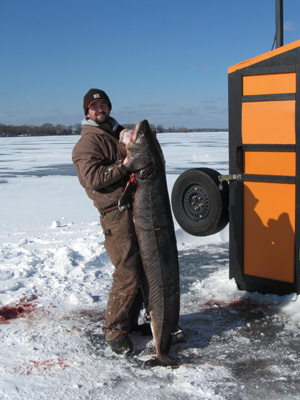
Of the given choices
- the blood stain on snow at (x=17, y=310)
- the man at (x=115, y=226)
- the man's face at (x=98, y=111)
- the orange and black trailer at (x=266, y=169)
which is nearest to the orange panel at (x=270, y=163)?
the orange and black trailer at (x=266, y=169)

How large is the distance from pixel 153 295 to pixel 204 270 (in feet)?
7.13

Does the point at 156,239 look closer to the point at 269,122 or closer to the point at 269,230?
the point at 269,230

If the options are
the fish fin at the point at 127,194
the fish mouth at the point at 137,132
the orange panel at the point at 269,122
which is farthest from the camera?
the orange panel at the point at 269,122

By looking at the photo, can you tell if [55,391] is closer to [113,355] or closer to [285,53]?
[113,355]

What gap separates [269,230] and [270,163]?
681mm

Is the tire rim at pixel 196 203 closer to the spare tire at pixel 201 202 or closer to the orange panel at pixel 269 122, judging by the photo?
the spare tire at pixel 201 202

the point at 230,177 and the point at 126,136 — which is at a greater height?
the point at 126,136

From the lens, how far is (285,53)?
420 cm

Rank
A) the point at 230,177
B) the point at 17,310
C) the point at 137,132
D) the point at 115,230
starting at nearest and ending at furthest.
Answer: the point at 137,132
the point at 115,230
the point at 17,310
the point at 230,177

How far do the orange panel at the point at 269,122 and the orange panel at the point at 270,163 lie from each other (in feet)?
0.40

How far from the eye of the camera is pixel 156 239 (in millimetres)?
3395

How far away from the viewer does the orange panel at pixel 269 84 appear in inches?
164

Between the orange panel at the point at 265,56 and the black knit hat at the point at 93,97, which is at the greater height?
the orange panel at the point at 265,56

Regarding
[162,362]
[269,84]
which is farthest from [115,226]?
[269,84]
